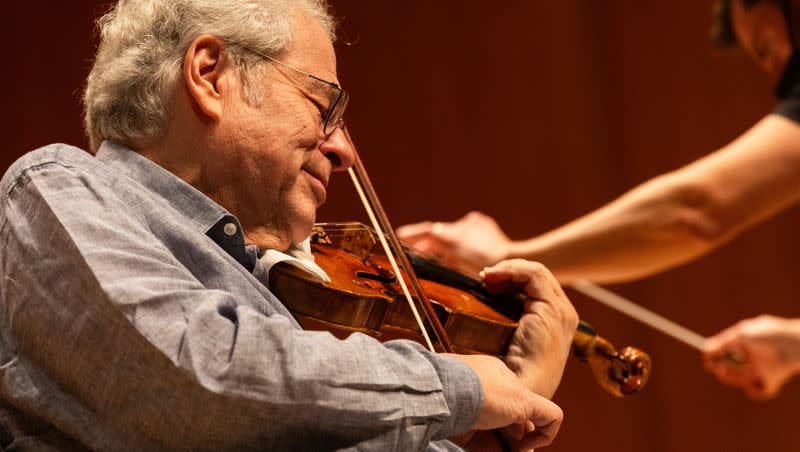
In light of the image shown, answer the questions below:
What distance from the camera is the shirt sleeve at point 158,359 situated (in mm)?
785

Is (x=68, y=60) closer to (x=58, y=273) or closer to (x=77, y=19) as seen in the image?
(x=77, y=19)

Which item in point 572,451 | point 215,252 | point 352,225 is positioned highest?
point 215,252

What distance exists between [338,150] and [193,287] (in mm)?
415

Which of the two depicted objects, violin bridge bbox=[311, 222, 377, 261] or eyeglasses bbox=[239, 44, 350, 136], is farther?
violin bridge bbox=[311, 222, 377, 261]

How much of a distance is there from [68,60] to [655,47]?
184 centimetres

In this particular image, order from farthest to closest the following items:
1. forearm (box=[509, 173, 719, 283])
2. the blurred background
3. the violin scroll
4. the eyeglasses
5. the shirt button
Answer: the blurred background
forearm (box=[509, 173, 719, 283])
the violin scroll
the eyeglasses
the shirt button

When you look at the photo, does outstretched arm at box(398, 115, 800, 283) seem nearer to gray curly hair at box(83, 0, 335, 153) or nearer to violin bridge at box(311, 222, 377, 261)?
violin bridge at box(311, 222, 377, 261)

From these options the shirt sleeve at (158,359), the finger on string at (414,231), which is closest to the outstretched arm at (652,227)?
the finger on string at (414,231)

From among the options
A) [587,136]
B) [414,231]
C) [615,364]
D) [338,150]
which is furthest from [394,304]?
[587,136]

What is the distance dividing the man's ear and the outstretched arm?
0.92 metres

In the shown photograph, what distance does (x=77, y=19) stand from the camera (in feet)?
7.88

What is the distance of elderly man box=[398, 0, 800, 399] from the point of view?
196 centimetres

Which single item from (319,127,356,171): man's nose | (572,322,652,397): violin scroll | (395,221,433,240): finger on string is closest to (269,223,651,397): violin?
(572,322,652,397): violin scroll

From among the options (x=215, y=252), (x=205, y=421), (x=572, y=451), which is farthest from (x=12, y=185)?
(x=572, y=451)
